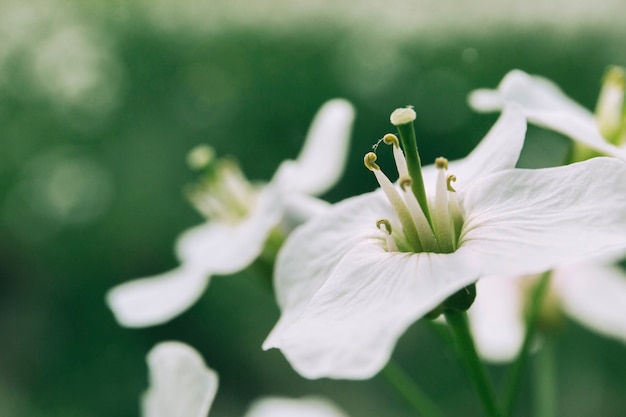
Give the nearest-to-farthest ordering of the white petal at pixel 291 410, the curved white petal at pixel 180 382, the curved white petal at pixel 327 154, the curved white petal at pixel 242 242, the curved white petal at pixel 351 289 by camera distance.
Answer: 1. the curved white petal at pixel 351 289
2. the curved white petal at pixel 180 382
3. the curved white petal at pixel 242 242
4. the curved white petal at pixel 327 154
5. the white petal at pixel 291 410

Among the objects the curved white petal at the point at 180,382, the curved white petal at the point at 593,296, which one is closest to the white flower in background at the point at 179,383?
the curved white petal at the point at 180,382

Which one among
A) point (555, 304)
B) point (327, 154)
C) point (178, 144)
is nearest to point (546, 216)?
point (327, 154)

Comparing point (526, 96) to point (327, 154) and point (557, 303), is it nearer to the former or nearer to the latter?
point (327, 154)

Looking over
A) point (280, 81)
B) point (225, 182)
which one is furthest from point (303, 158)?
point (280, 81)

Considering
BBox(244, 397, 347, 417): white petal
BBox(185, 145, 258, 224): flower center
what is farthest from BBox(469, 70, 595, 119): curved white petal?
BBox(244, 397, 347, 417): white petal

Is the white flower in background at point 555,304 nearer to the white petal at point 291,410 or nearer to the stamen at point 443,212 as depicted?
the white petal at point 291,410

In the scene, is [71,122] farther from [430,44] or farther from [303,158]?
[303,158]
